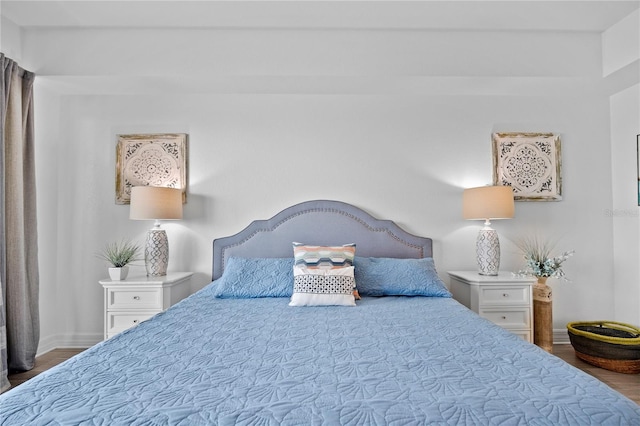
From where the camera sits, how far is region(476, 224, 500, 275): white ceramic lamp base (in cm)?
297

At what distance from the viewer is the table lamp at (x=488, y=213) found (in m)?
2.92

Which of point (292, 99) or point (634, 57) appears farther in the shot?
point (292, 99)

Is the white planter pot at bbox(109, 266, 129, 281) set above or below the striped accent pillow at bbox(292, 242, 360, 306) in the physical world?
below

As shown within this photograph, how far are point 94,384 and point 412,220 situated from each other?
265cm

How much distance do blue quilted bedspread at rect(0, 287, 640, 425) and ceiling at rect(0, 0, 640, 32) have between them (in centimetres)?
211

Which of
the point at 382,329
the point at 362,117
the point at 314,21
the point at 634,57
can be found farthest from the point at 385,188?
the point at 634,57

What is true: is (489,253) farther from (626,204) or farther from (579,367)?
(626,204)

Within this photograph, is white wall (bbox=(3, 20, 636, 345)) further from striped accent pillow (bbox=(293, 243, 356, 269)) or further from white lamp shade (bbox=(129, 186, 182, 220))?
striped accent pillow (bbox=(293, 243, 356, 269))

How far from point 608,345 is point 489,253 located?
0.97 meters

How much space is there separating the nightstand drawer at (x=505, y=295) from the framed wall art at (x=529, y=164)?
872 mm

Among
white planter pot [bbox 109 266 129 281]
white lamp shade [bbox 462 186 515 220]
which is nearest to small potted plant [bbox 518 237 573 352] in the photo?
white lamp shade [bbox 462 186 515 220]

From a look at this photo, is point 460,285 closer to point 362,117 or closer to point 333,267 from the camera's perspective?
point 333,267

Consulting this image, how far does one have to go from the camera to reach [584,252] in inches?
130

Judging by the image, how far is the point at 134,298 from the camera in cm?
283
